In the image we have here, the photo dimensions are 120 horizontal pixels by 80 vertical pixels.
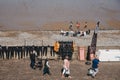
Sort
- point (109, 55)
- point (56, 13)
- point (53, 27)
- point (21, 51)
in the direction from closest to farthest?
point (109, 55)
point (21, 51)
point (53, 27)
point (56, 13)

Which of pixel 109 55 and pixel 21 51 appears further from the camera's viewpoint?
pixel 21 51

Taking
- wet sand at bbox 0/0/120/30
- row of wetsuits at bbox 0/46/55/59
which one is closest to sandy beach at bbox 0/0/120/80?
wet sand at bbox 0/0/120/30

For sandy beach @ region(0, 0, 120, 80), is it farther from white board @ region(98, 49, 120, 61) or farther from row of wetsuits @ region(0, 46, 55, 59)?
row of wetsuits @ region(0, 46, 55, 59)

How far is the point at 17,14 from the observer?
51594 mm

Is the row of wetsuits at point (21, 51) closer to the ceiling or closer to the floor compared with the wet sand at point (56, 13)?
closer to the floor

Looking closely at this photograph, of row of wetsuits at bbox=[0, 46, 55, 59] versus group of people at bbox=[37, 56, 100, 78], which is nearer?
group of people at bbox=[37, 56, 100, 78]

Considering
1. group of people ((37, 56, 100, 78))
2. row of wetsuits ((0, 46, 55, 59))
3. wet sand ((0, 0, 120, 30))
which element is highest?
wet sand ((0, 0, 120, 30))

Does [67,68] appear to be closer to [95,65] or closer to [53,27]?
[95,65]

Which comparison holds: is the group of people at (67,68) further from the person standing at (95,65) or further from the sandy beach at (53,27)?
the sandy beach at (53,27)

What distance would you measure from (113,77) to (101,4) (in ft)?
91.9

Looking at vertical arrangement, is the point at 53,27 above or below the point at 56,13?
below

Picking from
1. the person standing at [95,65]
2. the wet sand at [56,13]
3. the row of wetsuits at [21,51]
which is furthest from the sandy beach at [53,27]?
the row of wetsuits at [21,51]

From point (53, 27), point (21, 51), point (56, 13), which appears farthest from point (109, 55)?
point (56, 13)

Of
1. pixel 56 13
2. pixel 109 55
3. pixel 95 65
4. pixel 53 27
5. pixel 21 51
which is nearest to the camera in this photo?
pixel 95 65
